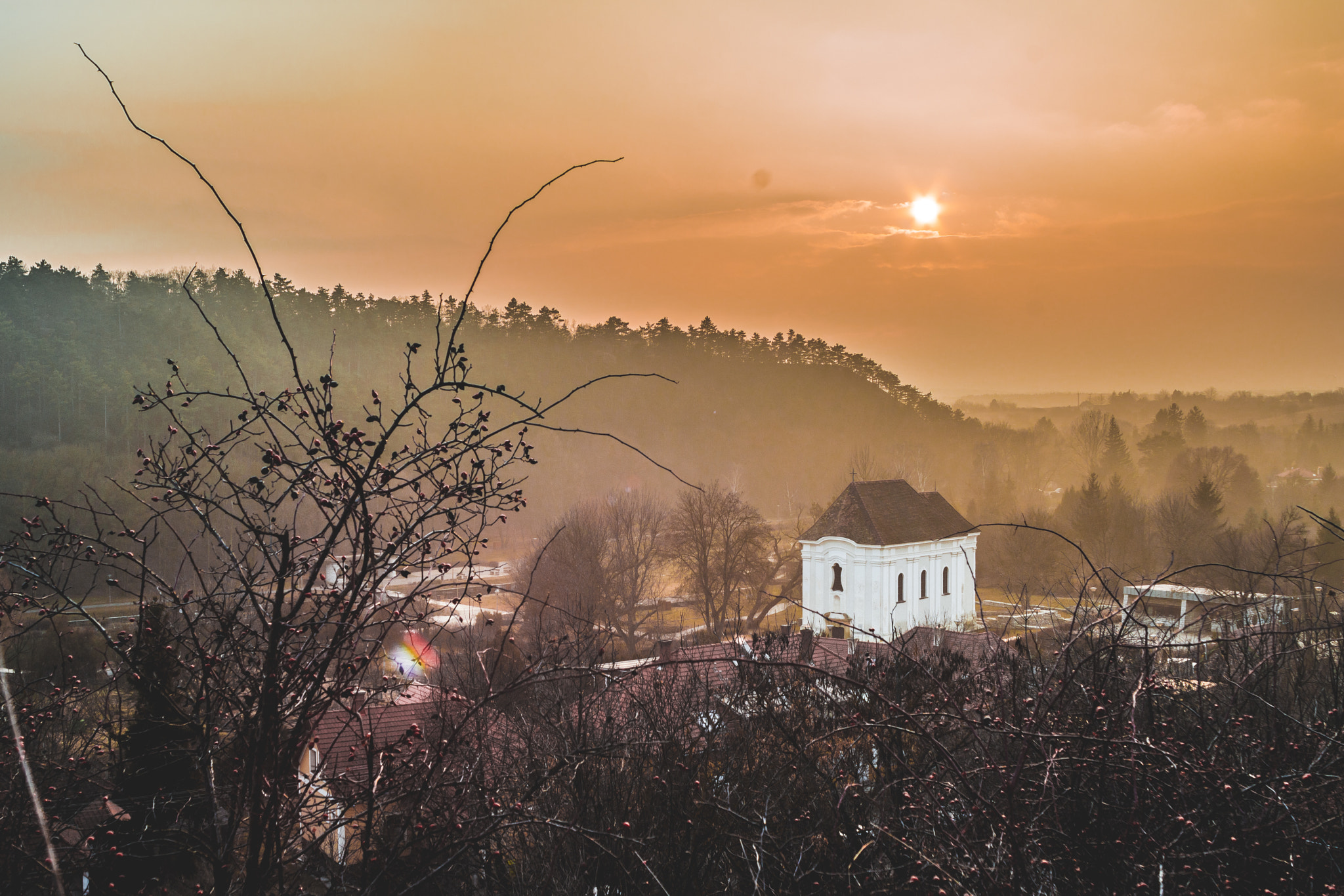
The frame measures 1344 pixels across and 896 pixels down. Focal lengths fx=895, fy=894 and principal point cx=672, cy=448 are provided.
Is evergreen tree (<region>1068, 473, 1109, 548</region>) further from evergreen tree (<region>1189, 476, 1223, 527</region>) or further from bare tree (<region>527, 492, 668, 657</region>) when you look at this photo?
bare tree (<region>527, 492, 668, 657</region>)

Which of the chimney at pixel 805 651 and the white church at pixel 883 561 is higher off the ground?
the chimney at pixel 805 651

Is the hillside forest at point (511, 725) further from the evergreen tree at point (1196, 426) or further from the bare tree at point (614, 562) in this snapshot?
the evergreen tree at point (1196, 426)

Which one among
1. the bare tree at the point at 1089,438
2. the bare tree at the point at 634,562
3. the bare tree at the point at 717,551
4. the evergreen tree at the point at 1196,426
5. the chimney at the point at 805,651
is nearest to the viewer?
the chimney at the point at 805,651

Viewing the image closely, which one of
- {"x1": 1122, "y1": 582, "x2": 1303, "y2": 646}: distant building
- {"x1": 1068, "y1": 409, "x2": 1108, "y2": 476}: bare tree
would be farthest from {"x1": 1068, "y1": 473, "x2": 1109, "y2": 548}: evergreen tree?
{"x1": 1122, "y1": 582, "x2": 1303, "y2": 646}: distant building

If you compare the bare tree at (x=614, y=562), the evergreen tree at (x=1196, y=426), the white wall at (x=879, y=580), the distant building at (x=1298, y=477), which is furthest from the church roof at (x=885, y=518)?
the evergreen tree at (x=1196, y=426)

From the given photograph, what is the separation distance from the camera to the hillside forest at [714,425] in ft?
131

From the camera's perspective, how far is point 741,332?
73.3 meters

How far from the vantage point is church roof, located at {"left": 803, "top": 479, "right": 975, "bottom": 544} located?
2939 centimetres

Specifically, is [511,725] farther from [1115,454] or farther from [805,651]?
[1115,454]

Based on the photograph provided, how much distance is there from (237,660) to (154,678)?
28 cm

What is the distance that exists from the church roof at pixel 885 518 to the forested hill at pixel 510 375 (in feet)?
49.1

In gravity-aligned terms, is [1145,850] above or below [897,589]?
above

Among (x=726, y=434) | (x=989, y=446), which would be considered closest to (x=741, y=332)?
(x=726, y=434)

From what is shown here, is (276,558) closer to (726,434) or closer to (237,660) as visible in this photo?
(237,660)
